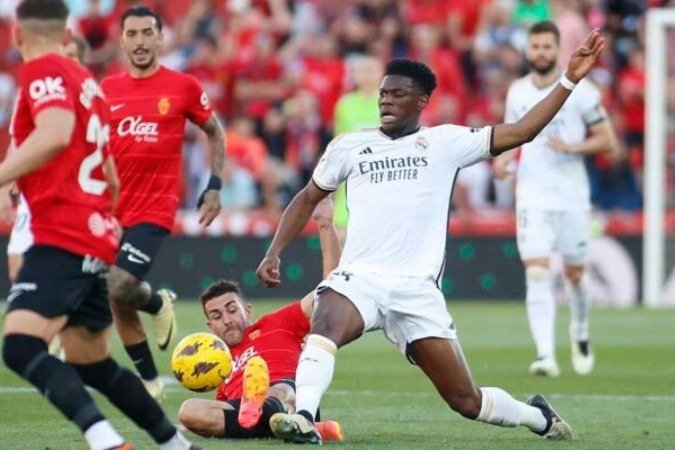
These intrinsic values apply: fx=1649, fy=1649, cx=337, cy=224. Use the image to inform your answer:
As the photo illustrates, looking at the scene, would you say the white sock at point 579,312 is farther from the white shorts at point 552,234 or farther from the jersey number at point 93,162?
the jersey number at point 93,162

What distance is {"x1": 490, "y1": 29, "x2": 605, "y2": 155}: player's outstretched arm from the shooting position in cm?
793

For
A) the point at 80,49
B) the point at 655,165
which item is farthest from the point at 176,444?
the point at 655,165

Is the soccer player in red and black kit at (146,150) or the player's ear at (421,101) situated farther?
the soccer player in red and black kit at (146,150)

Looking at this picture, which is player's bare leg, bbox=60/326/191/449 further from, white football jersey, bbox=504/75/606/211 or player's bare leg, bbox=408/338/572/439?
white football jersey, bbox=504/75/606/211

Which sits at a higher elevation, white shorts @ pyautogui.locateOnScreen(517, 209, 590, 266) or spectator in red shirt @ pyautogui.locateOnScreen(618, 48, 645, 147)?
spectator in red shirt @ pyautogui.locateOnScreen(618, 48, 645, 147)

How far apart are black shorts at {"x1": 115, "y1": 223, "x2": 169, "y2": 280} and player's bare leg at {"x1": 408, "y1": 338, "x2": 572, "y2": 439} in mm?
2555

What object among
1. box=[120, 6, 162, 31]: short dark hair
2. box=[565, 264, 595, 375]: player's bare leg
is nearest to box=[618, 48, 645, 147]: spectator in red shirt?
box=[565, 264, 595, 375]: player's bare leg

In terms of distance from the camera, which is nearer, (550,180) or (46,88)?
(46,88)

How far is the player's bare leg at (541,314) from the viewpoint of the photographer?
12766 mm

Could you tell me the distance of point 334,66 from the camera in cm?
2186

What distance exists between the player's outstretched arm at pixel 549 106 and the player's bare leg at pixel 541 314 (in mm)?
4718

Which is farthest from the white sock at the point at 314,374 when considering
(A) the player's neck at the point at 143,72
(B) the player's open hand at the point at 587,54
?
(A) the player's neck at the point at 143,72

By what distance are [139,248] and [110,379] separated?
3325mm

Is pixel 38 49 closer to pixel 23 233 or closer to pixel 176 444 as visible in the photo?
pixel 23 233
